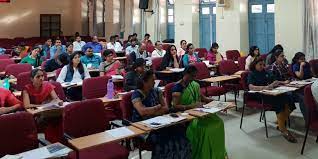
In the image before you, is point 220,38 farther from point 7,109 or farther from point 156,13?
point 7,109

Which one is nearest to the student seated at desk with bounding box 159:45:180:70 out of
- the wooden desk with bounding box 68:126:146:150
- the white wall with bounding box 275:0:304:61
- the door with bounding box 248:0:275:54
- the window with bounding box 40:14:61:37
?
the white wall with bounding box 275:0:304:61

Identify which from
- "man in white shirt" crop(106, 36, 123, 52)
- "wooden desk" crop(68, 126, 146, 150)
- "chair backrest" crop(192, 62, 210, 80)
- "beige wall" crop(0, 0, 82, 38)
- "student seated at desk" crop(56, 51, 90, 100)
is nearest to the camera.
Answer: "wooden desk" crop(68, 126, 146, 150)

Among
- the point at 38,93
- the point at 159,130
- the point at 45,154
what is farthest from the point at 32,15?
the point at 45,154

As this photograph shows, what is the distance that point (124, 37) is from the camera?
16156 mm

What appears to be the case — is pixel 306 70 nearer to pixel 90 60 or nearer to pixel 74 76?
pixel 74 76

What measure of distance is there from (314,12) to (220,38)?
127 inches

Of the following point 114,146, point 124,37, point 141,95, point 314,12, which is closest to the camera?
point 114,146

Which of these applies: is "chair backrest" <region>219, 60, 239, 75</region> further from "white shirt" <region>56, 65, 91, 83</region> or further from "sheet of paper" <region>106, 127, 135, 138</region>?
"sheet of paper" <region>106, 127, 135, 138</region>

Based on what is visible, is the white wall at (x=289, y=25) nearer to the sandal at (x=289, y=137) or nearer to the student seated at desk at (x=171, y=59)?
the student seated at desk at (x=171, y=59)

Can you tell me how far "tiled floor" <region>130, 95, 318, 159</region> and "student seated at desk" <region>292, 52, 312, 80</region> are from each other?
770mm

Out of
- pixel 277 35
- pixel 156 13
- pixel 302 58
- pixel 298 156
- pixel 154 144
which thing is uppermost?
pixel 156 13

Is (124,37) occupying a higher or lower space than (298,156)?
higher

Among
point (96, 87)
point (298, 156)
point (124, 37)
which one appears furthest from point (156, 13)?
point (298, 156)

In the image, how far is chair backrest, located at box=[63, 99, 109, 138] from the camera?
3.82 metres
